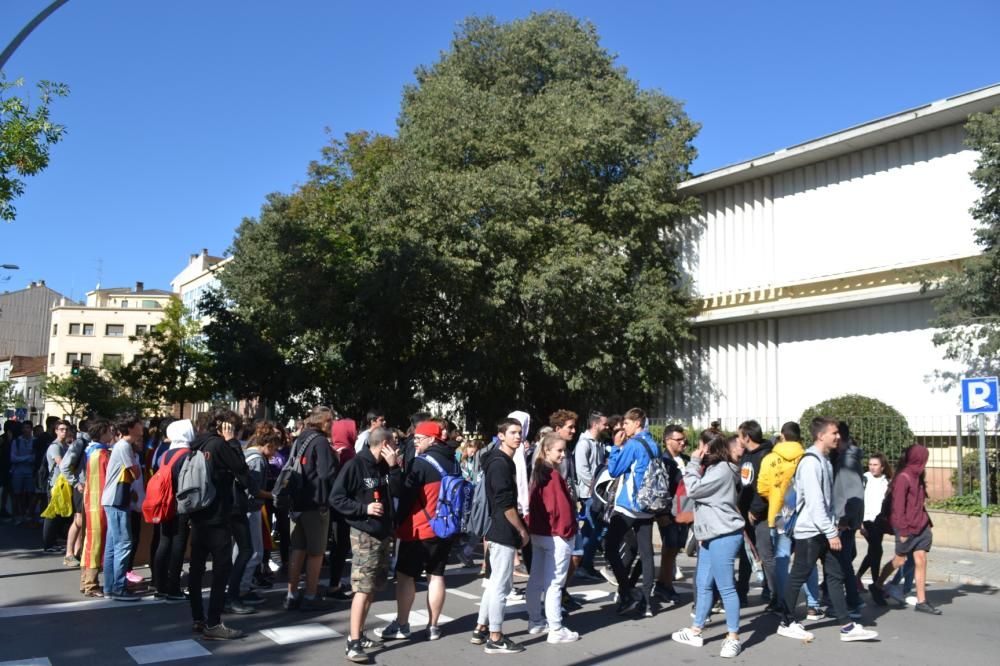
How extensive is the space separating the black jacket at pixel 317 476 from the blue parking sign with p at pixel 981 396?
9680 millimetres

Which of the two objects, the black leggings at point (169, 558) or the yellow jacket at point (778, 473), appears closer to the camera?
the yellow jacket at point (778, 473)

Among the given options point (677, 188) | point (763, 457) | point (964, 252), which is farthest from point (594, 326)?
point (763, 457)

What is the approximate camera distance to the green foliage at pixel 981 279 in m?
16.5

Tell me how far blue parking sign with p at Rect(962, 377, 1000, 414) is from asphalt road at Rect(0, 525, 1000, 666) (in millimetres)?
4243

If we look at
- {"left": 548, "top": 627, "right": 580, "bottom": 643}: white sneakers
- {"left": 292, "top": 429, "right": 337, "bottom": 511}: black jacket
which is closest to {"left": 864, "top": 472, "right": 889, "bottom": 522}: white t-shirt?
{"left": 548, "top": 627, "right": 580, "bottom": 643}: white sneakers

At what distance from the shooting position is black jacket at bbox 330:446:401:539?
279 inches

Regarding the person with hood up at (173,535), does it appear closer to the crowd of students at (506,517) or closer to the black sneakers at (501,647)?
the crowd of students at (506,517)

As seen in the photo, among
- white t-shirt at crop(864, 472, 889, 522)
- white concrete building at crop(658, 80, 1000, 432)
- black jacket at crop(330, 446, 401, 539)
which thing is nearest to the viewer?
black jacket at crop(330, 446, 401, 539)

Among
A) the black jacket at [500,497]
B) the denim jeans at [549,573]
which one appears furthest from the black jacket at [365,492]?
the denim jeans at [549,573]

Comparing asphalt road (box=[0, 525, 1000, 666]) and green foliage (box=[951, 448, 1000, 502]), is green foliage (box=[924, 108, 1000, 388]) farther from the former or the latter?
asphalt road (box=[0, 525, 1000, 666])

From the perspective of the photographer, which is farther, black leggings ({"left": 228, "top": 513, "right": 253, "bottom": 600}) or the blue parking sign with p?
the blue parking sign with p

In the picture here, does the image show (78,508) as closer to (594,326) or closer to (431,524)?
(431,524)

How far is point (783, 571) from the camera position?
842cm

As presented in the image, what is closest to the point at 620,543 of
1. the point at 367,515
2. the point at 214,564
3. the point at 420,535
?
the point at 420,535
